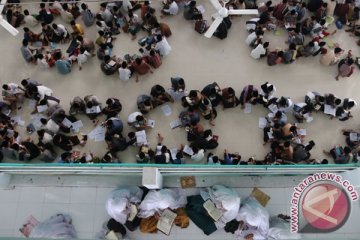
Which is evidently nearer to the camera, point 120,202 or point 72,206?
point 120,202

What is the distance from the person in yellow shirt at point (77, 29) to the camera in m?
9.66

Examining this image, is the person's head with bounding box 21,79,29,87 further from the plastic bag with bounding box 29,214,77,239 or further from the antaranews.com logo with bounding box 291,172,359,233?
the antaranews.com logo with bounding box 291,172,359,233

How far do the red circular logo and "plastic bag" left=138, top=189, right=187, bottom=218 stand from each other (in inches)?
99.8

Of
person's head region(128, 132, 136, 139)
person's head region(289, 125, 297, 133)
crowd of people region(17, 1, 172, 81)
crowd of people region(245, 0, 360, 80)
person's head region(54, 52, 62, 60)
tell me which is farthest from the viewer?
person's head region(54, 52, 62, 60)

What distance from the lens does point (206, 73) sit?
31.2 feet

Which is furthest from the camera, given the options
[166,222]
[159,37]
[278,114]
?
[159,37]

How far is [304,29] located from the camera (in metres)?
9.63

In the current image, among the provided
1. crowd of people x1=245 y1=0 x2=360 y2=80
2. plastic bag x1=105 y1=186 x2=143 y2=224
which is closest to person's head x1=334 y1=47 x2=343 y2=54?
crowd of people x1=245 y1=0 x2=360 y2=80

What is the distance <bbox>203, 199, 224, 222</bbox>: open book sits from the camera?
6949 mm

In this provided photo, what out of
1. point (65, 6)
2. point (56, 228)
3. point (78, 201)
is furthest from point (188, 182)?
point (65, 6)

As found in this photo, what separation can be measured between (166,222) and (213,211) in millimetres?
863

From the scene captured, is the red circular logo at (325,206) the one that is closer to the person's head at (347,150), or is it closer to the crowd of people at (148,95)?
the crowd of people at (148,95)

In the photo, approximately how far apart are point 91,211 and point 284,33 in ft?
20.4

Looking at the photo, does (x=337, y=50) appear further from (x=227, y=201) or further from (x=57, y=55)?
(x=57, y=55)
